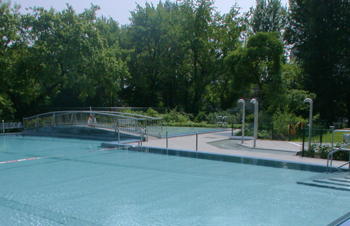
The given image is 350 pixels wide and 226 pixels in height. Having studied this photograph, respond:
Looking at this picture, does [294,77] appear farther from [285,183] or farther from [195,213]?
[195,213]

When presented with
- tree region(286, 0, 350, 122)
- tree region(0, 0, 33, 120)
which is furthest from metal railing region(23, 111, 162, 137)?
tree region(286, 0, 350, 122)

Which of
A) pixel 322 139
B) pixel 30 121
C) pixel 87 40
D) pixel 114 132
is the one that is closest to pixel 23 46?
pixel 87 40

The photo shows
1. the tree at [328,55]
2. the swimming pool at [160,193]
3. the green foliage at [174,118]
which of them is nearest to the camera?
the swimming pool at [160,193]

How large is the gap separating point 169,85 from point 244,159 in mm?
32007

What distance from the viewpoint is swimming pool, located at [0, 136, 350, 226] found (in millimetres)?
6211

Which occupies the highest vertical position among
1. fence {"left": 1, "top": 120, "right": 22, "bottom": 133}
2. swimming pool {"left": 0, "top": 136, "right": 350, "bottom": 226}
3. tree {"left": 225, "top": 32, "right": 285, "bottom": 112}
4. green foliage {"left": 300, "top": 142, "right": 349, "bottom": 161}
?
tree {"left": 225, "top": 32, "right": 285, "bottom": 112}

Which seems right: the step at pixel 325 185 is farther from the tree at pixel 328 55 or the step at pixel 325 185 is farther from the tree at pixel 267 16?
the tree at pixel 267 16

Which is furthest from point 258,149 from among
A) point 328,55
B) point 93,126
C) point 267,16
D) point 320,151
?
point 267,16

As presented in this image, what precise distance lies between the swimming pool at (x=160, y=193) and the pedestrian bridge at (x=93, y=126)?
5396mm

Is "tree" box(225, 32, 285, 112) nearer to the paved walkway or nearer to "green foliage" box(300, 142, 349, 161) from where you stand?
the paved walkway

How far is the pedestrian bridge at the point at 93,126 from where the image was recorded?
60.1 feet

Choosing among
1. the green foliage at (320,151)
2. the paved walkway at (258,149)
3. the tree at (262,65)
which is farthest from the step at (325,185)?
the tree at (262,65)

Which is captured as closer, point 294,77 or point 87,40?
point 87,40

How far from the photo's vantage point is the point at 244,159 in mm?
11734
